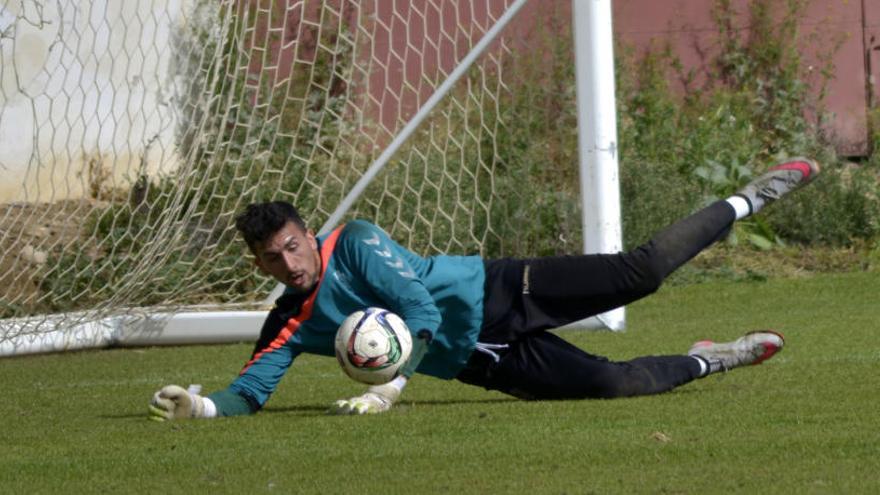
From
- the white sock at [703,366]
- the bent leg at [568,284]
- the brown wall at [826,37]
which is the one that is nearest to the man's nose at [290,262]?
the bent leg at [568,284]

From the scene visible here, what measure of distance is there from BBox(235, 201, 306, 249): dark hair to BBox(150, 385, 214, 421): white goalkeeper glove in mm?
637

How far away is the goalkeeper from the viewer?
6.60 meters

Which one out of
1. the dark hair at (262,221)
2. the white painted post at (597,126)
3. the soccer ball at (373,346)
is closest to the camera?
the soccer ball at (373,346)

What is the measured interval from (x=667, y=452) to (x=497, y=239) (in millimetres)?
5603

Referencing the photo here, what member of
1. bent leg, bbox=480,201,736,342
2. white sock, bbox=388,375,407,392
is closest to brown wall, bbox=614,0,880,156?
bent leg, bbox=480,201,736,342

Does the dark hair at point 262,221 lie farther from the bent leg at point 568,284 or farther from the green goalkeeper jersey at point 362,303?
the bent leg at point 568,284

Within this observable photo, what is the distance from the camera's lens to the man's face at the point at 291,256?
6473mm

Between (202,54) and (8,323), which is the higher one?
(202,54)

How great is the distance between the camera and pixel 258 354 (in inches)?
272

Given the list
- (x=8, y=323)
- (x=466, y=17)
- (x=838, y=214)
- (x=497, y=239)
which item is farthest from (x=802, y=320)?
(x=8, y=323)

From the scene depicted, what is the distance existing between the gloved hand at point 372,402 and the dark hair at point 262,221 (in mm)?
718

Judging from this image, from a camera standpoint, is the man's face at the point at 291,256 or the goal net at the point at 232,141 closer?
the man's face at the point at 291,256

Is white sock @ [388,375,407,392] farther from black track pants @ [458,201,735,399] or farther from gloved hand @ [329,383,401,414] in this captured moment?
black track pants @ [458,201,735,399]

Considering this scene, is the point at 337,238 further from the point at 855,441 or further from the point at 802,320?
the point at 802,320
